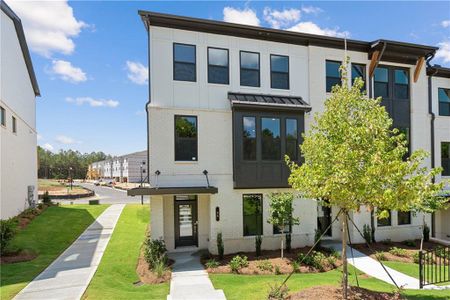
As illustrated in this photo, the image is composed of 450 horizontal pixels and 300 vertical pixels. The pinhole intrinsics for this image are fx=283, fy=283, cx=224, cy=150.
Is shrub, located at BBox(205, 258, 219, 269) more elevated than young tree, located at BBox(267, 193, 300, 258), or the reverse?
young tree, located at BBox(267, 193, 300, 258)

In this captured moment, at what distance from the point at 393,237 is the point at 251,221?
8.74 m

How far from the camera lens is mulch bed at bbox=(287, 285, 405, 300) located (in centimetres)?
758

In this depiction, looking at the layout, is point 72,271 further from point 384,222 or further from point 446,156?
point 446,156

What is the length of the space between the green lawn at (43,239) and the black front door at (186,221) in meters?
5.55

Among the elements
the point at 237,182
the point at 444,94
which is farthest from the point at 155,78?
the point at 444,94

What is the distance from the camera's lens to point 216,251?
43.2ft

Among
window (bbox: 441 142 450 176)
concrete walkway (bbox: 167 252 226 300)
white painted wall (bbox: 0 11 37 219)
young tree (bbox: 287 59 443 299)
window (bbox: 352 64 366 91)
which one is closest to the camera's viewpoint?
young tree (bbox: 287 59 443 299)

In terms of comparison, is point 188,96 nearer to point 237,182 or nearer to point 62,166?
point 237,182

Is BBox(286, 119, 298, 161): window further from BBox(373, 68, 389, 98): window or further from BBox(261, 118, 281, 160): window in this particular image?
BBox(373, 68, 389, 98): window

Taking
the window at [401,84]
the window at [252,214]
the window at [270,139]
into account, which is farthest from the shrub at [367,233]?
the window at [401,84]

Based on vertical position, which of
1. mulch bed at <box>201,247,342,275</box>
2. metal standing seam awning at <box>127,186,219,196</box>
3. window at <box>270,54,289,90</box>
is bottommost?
mulch bed at <box>201,247,342,275</box>

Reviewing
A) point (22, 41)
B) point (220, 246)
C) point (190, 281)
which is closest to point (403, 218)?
point (220, 246)

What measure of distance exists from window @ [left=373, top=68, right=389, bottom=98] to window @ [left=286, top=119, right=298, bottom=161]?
6070 mm

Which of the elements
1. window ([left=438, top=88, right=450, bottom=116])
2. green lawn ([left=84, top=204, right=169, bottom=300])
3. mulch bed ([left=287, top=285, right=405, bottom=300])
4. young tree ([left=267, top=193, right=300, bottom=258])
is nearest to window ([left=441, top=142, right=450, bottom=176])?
window ([left=438, top=88, right=450, bottom=116])
